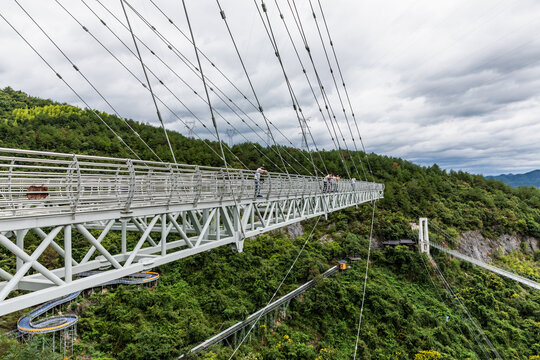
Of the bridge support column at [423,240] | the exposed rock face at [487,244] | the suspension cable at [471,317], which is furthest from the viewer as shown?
the exposed rock face at [487,244]

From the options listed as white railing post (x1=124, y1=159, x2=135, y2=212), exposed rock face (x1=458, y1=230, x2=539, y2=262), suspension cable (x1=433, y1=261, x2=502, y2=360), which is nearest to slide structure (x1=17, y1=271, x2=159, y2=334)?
white railing post (x1=124, y1=159, x2=135, y2=212)

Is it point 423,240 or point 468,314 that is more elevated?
point 423,240

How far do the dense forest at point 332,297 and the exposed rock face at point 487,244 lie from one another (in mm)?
809

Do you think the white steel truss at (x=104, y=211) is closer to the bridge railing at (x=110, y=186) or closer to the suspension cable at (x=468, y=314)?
the bridge railing at (x=110, y=186)

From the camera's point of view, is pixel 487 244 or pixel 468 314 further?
pixel 487 244

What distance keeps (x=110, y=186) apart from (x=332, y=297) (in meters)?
22.1

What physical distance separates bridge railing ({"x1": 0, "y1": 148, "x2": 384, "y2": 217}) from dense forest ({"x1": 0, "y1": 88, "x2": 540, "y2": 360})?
393 inches

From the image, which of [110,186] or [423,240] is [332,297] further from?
[110,186]

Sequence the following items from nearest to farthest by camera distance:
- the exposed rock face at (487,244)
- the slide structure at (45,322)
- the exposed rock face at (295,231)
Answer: the slide structure at (45,322)
the exposed rock face at (295,231)
the exposed rock face at (487,244)

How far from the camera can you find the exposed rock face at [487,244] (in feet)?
126

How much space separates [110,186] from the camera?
6.87 meters

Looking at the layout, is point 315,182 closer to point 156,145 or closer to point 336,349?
point 336,349

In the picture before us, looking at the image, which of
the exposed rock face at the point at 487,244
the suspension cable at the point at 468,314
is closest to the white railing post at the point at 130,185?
the suspension cable at the point at 468,314

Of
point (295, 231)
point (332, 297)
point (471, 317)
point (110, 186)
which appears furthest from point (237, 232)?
point (295, 231)
